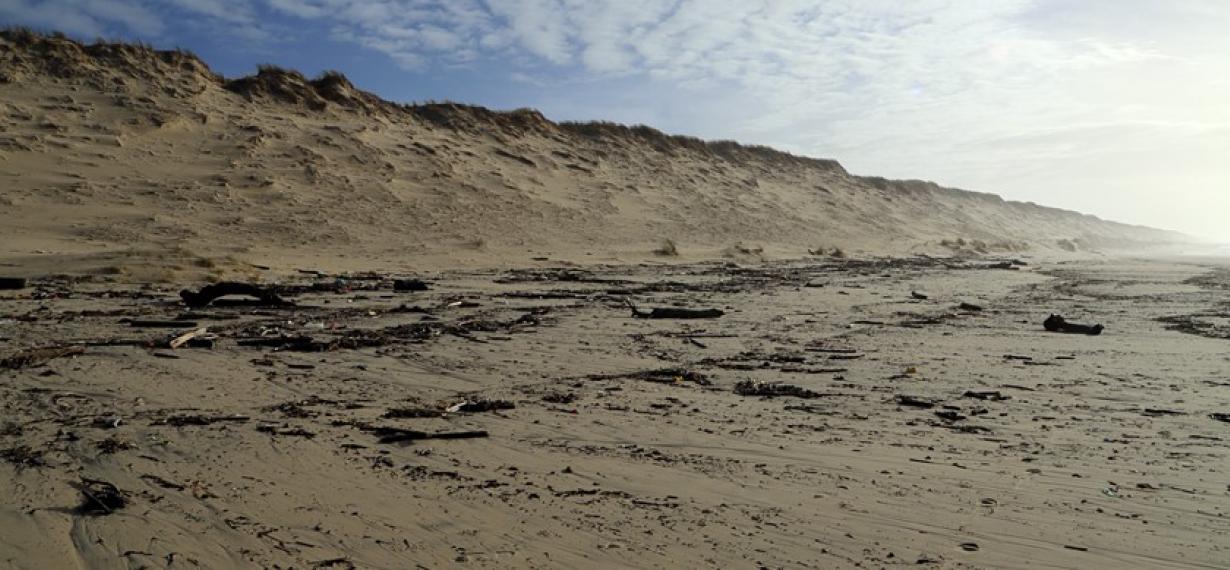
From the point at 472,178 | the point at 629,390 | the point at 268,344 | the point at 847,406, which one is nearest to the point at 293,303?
the point at 268,344

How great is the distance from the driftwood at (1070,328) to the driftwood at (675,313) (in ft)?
12.8

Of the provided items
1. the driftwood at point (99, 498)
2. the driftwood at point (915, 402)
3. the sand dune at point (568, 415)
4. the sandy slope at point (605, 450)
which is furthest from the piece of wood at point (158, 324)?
the driftwood at point (915, 402)

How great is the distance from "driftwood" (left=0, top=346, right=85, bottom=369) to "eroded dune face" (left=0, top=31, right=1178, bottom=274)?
9350mm

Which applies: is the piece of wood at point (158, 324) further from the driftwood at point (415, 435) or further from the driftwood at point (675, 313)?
the driftwood at point (675, 313)

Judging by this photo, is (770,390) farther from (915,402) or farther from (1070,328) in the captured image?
(1070,328)

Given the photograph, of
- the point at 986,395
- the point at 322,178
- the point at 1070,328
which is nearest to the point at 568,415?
the point at 986,395

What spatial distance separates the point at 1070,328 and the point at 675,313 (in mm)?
4671

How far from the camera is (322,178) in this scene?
72.2 ft

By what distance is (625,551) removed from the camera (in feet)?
9.47

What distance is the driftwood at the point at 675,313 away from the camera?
945 centimetres

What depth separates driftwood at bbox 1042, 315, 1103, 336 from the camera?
878cm

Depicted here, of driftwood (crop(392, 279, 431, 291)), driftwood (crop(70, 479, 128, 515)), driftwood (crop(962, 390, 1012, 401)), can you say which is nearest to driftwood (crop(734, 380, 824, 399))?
driftwood (crop(962, 390, 1012, 401))

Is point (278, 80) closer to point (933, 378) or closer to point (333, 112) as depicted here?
point (333, 112)

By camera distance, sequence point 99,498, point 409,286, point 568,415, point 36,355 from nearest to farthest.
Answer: point 99,498 < point 568,415 < point 36,355 < point 409,286
